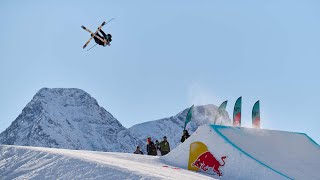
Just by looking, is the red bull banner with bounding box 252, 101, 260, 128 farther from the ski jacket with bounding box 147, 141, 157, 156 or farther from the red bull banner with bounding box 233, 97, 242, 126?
the ski jacket with bounding box 147, 141, 157, 156

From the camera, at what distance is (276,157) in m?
13.2

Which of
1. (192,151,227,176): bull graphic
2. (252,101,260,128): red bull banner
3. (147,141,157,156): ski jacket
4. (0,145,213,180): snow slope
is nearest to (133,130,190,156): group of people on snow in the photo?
(147,141,157,156): ski jacket

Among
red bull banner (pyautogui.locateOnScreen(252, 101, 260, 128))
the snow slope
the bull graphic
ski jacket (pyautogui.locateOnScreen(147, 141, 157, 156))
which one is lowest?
the snow slope

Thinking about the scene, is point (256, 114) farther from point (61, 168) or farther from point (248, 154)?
point (61, 168)

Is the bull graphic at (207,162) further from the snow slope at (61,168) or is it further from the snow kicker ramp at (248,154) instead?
the snow slope at (61,168)

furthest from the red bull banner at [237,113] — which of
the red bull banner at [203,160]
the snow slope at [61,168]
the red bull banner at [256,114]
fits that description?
the snow slope at [61,168]

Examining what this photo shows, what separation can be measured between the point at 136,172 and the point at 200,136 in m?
5.26

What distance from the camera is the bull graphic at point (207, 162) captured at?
12.7 m

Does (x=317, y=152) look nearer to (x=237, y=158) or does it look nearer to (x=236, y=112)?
(x=237, y=158)

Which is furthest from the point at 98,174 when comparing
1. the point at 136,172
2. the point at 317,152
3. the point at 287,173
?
the point at 317,152

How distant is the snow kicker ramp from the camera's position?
1208 cm

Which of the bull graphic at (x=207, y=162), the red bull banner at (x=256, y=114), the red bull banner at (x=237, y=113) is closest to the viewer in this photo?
the bull graphic at (x=207, y=162)

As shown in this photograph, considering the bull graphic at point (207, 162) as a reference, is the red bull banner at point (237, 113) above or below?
above

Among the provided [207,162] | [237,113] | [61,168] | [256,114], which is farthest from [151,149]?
[61,168]
